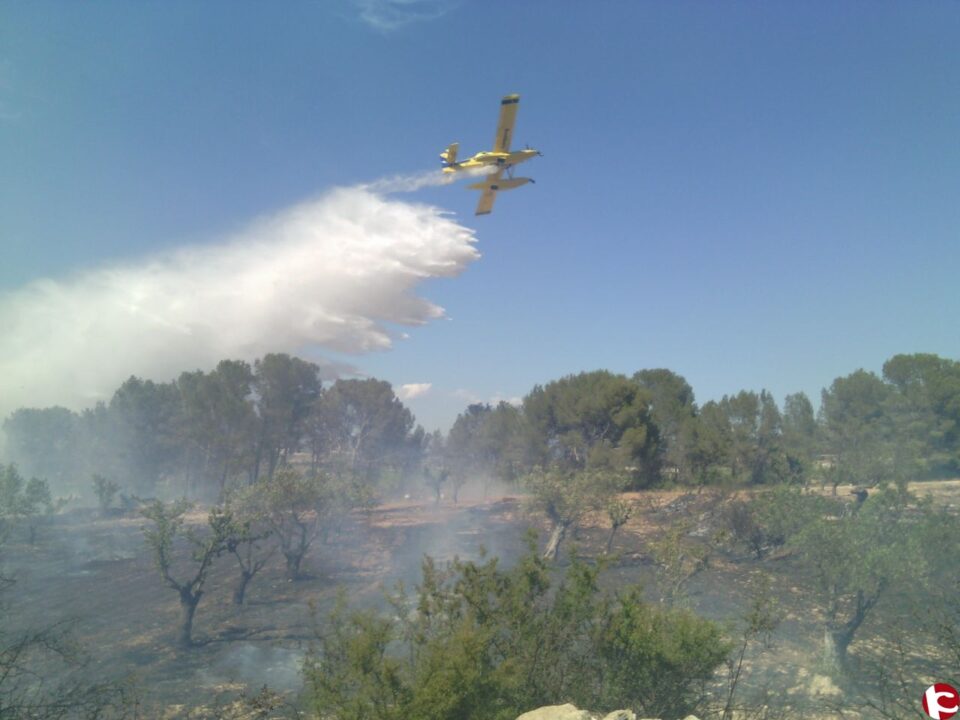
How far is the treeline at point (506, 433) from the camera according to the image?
48.4 m

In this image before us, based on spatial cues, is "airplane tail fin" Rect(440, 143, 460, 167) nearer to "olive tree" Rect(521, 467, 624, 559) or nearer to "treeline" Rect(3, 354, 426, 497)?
"olive tree" Rect(521, 467, 624, 559)

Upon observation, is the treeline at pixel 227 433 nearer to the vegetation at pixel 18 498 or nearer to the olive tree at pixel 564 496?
the vegetation at pixel 18 498

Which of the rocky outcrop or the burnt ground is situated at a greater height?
the rocky outcrop

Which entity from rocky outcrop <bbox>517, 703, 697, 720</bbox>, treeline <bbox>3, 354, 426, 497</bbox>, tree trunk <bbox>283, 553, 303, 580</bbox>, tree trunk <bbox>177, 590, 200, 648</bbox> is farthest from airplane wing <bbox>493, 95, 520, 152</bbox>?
treeline <bbox>3, 354, 426, 497</bbox>

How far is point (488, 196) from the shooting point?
22109 mm

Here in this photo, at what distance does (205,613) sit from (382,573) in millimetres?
9887

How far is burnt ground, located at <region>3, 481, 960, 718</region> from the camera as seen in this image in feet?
62.6

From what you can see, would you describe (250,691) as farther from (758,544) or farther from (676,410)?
(676,410)

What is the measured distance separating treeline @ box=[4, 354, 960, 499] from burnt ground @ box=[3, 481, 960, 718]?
5832 mm

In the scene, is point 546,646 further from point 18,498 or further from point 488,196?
point 18,498

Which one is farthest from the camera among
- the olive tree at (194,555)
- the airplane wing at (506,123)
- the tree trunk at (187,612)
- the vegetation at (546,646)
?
the olive tree at (194,555)

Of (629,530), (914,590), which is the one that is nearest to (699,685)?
(914,590)

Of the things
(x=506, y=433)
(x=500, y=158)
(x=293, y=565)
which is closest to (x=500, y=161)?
(x=500, y=158)

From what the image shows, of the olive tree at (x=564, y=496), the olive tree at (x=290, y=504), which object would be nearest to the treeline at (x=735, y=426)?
the olive tree at (x=564, y=496)
